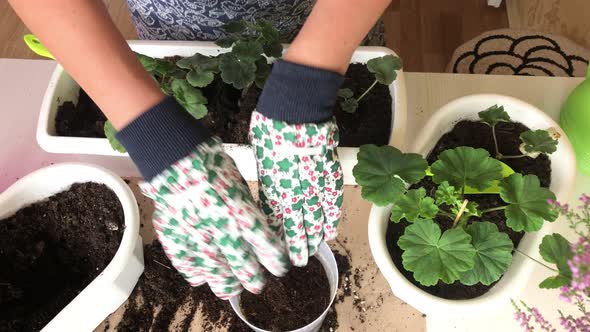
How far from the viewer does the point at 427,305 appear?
0.64m

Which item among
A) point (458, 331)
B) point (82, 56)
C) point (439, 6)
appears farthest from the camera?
point (439, 6)

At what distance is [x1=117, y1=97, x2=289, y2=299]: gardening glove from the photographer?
542 mm

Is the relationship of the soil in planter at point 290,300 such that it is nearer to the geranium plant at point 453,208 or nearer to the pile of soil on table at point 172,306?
the pile of soil on table at point 172,306

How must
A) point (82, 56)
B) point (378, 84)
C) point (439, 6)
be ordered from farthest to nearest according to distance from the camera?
point (439, 6)
point (378, 84)
point (82, 56)

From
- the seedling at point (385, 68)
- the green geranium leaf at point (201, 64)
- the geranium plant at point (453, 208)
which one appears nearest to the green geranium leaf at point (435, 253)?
the geranium plant at point (453, 208)

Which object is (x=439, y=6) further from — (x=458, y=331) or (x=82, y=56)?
(x=82, y=56)

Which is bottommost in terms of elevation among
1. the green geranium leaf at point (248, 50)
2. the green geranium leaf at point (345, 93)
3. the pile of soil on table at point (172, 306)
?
the pile of soil on table at point (172, 306)

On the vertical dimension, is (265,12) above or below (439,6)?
above

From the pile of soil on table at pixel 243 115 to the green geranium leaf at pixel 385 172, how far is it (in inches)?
4.7

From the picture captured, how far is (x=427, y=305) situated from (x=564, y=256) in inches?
6.5

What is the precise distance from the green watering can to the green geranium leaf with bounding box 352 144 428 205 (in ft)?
0.93

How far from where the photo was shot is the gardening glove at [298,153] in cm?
57

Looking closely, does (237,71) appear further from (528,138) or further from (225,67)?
(528,138)

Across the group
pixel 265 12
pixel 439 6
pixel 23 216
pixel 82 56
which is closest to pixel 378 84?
pixel 265 12
